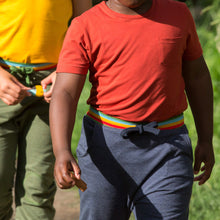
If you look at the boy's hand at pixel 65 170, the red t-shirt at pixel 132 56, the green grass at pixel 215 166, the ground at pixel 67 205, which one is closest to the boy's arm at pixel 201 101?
the red t-shirt at pixel 132 56

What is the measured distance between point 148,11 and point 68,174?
727 mm

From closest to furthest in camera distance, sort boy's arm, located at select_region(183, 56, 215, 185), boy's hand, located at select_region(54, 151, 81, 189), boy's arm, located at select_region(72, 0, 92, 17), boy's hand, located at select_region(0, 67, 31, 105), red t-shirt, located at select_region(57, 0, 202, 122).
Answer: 1. boy's hand, located at select_region(54, 151, 81, 189)
2. red t-shirt, located at select_region(57, 0, 202, 122)
3. boy's arm, located at select_region(183, 56, 215, 185)
4. boy's hand, located at select_region(0, 67, 31, 105)
5. boy's arm, located at select_region(72, 0, 92, 17)

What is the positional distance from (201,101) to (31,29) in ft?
3.05

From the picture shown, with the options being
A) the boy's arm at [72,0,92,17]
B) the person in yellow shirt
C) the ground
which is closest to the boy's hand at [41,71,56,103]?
the person in yellow shirt

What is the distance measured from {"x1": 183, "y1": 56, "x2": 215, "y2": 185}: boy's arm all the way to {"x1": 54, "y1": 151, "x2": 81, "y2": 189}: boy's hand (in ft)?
2.20

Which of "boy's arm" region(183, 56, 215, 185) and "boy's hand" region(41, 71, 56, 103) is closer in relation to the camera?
"boy's arm" region(183, 56, 215, 185)

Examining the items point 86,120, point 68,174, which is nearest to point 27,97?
point 86,120

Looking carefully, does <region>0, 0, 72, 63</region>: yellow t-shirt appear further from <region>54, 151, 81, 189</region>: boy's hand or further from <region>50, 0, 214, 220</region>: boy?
<region>54, 151, 81, 189</region>: boy's hand

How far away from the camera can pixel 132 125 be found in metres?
2.28

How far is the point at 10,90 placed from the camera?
2764 millimetres

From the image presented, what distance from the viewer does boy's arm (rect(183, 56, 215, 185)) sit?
2416 millimetres

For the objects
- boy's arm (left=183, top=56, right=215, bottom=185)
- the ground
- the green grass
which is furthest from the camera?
the ground

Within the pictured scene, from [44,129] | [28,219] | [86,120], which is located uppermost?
[86,120]

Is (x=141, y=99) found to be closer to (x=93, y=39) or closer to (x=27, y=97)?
(x=93, y=39)
